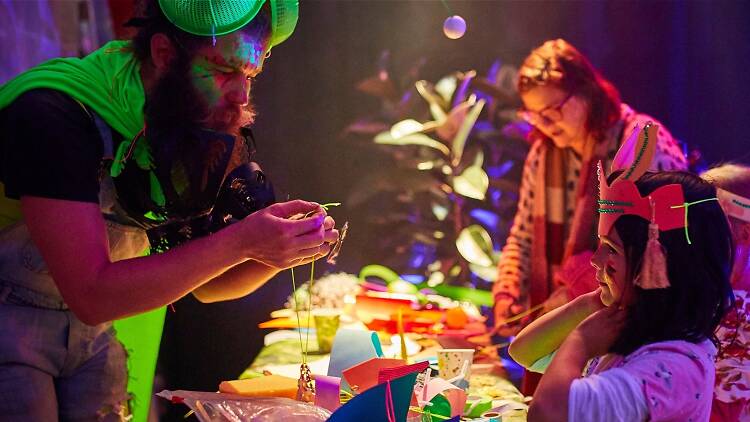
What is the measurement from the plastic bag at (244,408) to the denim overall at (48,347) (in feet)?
0.49

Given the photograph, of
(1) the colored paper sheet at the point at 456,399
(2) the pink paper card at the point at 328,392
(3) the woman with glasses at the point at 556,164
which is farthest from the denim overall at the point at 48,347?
(3) the woman with glasses at the point at 556,164

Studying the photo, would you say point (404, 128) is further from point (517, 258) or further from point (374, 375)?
point (374, 375)

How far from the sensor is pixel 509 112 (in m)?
4.14

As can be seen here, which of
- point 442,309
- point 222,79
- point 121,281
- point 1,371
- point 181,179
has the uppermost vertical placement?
point 222,79

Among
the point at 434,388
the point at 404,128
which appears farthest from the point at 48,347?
the point at 404,128

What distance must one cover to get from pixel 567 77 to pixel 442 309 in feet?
3.27

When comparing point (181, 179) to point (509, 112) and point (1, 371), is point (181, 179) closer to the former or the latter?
point (1, 371)

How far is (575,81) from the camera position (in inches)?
119

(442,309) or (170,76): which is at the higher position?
(170,76)

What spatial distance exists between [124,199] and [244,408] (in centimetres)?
45

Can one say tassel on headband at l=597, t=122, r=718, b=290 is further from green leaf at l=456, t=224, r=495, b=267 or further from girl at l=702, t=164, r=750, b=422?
green leaf at l=456, t=224, r=495, b=267

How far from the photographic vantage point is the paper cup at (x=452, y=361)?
1.80 m

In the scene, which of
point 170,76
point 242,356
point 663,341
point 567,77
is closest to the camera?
point 663,341

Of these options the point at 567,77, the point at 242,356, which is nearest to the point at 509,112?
the point at 567,77
